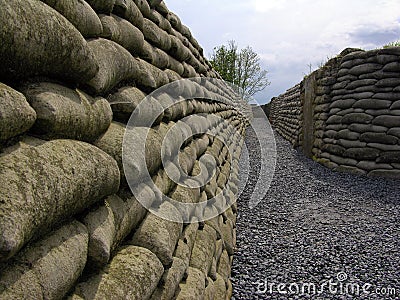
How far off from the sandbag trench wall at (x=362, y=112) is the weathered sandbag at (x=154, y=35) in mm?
4471

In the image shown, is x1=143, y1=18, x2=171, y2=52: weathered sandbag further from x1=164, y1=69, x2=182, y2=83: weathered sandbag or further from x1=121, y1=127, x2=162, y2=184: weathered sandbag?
x1=121, y1=127, x2=162, y2=184: weathered sandbag

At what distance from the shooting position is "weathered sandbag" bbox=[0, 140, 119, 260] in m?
0.63

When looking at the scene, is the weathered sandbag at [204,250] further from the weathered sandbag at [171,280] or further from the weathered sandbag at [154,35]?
the weathered sandbag at [154,35]

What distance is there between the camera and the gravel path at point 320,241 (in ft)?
7.99

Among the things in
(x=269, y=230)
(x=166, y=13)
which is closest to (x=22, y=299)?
(x=166, y=13)

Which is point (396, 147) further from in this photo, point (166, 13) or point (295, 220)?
point (166, 13)

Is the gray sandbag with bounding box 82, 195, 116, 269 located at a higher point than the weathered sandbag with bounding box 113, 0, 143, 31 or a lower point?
lower

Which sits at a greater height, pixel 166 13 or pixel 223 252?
pixel 166 13

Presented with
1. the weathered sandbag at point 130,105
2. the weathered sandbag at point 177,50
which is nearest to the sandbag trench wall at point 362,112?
the weathered sandbag at point 177,50

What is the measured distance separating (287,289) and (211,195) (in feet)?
2.49

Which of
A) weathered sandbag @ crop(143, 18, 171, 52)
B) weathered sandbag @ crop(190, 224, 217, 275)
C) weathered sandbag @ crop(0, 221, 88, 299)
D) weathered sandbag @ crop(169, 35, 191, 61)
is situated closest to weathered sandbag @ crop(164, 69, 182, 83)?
weathered sandbag @ crop(143, 18, 171, 52)

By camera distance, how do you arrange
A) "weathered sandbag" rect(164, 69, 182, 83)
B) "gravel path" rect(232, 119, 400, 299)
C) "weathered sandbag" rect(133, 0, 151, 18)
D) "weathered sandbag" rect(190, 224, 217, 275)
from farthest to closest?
1. "gravel path" rect(232, 119, 400, 299)
2. "weathered sandbag" rect(164, 69, 182, 83)
3. "weathered sandbag" rect(133, 0, 151, 18)
4. "weathered sandbag" rect(190, 224, 217, 275)

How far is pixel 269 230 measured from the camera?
11.3 feet

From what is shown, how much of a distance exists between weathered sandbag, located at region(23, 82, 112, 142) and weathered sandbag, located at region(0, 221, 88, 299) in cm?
23
